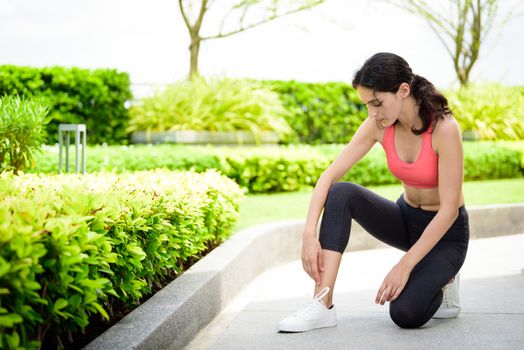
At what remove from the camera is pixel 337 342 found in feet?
10.1

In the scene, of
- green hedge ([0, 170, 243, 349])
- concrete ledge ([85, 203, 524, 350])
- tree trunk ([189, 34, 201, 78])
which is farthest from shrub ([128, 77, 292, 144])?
green hedge ([0, 170, 243, 349])

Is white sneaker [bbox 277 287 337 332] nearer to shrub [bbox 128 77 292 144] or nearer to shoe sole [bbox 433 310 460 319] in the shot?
shoe sole [bbox 433 310 460 319]

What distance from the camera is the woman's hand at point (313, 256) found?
10.8 ft

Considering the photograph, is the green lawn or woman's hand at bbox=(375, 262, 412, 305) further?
the green lawn

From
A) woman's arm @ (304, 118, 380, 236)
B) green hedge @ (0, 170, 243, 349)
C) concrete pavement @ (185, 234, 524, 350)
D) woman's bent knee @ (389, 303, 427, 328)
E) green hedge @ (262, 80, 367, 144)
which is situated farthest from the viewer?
green hedge @ (262, 80, 367, 144)

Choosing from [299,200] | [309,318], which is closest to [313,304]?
[309,318]

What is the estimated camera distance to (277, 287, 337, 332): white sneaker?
3244 mm

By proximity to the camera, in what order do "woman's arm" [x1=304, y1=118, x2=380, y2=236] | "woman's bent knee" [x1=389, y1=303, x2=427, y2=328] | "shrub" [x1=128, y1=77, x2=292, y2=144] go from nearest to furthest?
1. "woman's bent knee" [x1=389, y1=303, x2=427, y2=328]
2. "woman's arm" [x1=304, y1=118, x2=380, y2=236]
3. "shrub" [x1=128, y1=77, x2=292, y2=144]

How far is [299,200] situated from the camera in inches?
336

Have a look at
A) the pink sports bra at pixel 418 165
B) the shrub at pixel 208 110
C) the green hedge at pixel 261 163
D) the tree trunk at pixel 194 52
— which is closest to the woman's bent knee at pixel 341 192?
the pink sports bra at pixel 418 165

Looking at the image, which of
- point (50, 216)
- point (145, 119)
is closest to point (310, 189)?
point (145, 119)

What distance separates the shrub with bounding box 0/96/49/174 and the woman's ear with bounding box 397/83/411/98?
3.42 metres

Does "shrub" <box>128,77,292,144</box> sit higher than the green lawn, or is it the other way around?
"shrub" <box>128,77,292,144</box>

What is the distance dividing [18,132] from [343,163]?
10.2 feet
